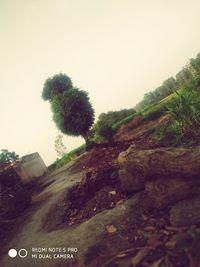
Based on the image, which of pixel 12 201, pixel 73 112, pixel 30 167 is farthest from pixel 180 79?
pixel 12 201

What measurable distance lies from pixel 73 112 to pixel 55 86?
11.8 ft

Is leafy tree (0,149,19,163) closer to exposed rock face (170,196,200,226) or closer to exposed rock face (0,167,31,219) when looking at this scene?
exposed rock face (0,167,31,219)

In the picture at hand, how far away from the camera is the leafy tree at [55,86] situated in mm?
22766

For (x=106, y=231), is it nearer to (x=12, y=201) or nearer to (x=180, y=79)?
(x=12, y=201)

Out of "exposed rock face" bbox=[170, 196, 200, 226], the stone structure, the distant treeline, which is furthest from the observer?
the stone structure

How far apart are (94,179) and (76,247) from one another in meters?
2.79

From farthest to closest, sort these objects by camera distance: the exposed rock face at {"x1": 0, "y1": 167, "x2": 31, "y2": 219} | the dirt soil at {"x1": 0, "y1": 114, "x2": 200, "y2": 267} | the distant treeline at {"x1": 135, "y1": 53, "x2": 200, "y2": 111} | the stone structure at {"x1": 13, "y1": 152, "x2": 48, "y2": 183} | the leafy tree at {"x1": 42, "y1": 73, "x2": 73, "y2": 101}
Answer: the leafy tree at {"x1": 42, "y1": 73, "x2": 73, "y2": 101} < the stone structure at {"x1": 13, "y1": 152, "x2": 48, "y2": 183} < the distant treeline at {"x1": 135, "y1": 53, "x2": 200, "y2": 111} < the exposed rock face at {"x1": 0, "y1": 167, "x2": 31, "y2": 219} < the dirt soil at {"x1": 0, "y1": 114, "x2": 200, "y2": 267}

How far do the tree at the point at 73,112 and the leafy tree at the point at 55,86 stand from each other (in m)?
0.59

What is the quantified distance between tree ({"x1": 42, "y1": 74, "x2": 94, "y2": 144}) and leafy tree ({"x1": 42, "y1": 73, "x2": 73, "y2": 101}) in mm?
588

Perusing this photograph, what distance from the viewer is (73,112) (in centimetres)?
2102

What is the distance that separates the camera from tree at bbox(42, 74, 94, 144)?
2094cm

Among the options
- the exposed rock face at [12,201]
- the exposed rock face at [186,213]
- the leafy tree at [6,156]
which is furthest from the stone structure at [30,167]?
the exposed rock face at [186,213]

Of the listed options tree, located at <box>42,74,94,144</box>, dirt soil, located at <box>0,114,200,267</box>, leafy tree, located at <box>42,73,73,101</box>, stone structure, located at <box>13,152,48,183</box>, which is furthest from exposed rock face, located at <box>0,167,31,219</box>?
leafy tree, located at <box>42,73,73,101</box>

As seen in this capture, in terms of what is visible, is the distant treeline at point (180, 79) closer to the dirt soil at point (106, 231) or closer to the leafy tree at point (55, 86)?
the dirt soil at point (106, 231)
